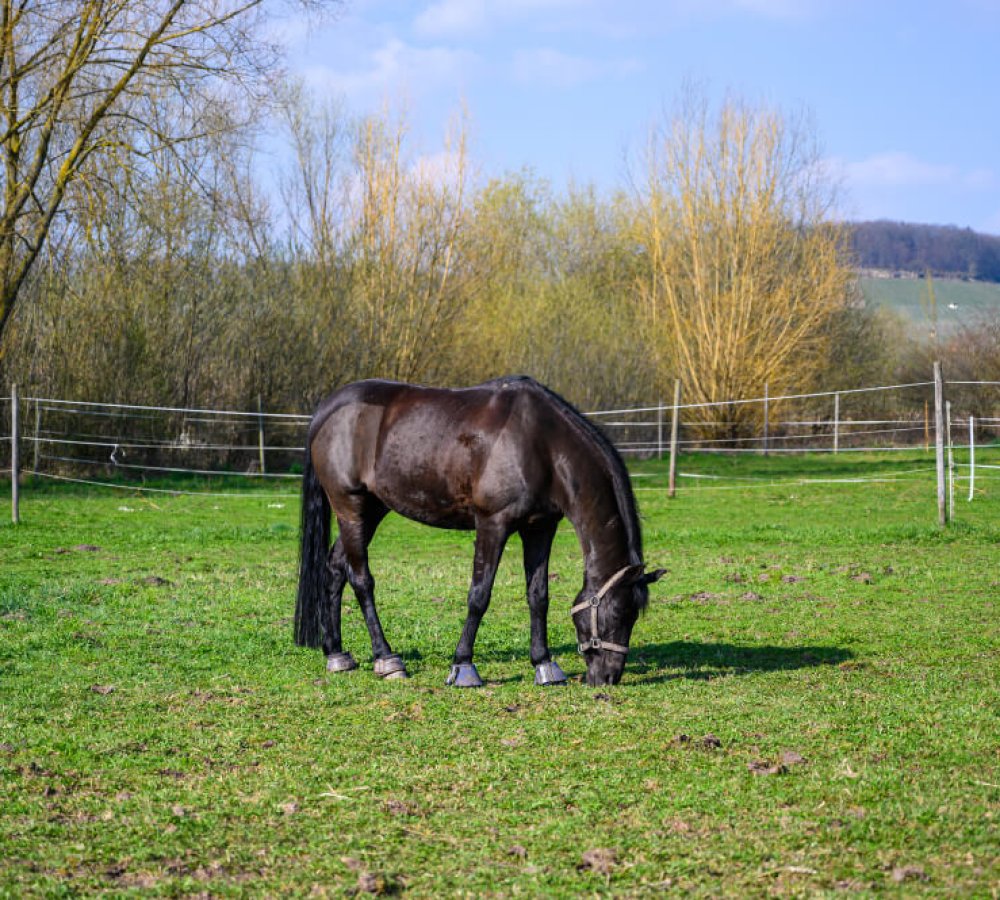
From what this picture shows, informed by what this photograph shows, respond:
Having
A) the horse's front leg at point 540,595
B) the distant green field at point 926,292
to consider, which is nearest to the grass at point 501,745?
the horse's front leg at point 540,595

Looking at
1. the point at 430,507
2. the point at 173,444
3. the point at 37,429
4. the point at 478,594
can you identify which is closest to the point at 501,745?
the point at 478,594

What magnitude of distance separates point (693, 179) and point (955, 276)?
82.3 metres

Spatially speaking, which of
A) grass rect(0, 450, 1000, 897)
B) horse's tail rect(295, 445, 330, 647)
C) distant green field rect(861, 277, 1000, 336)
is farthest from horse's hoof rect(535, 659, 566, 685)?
distant green field rect(861, 277, 1000, 336)

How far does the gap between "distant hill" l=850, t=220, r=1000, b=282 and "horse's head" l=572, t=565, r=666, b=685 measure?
345 ft

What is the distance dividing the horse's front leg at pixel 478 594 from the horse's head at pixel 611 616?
1.63ft

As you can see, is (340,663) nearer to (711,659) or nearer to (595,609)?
(595,609)

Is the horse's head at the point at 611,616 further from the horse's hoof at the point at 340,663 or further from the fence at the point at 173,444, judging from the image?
the fence at the point at 173,444

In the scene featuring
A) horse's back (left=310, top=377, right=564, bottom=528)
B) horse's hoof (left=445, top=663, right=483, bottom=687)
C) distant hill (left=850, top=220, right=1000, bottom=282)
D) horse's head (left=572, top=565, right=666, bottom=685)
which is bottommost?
horse's hoof (left=445, top=663, right=483, bottom=687)

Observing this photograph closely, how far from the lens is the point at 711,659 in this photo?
20.9 feet

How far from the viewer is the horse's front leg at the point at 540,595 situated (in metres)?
5.75

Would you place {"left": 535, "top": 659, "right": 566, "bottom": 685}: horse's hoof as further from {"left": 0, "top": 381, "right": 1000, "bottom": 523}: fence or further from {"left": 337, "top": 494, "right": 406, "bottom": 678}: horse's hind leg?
{"left": 0, "top": 381, "right": 1000, "bottom": 523}: fence

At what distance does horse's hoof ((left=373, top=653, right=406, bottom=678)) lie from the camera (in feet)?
19.2

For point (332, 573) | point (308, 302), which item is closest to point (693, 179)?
point (308, 302)

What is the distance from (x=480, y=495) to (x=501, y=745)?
1.57m
